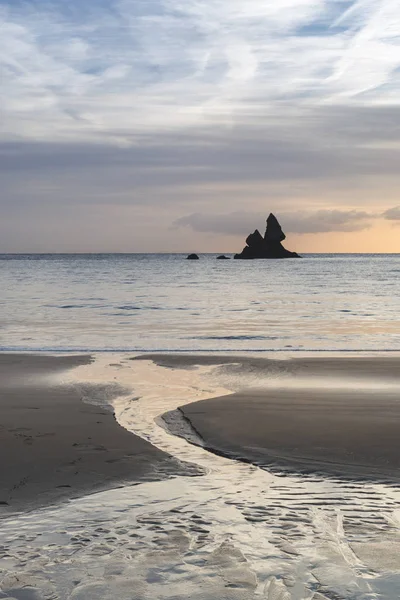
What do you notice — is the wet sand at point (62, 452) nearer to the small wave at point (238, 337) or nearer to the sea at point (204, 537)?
the sea at point (204, 537)

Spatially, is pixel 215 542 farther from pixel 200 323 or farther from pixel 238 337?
pixel 200 323

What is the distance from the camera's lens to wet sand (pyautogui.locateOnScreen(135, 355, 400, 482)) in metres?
6.69

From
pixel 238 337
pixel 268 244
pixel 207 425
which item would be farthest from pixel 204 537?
pixel 268 244

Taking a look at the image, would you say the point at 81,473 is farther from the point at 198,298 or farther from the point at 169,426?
the point at 198,298

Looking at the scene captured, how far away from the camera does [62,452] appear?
22.7ft

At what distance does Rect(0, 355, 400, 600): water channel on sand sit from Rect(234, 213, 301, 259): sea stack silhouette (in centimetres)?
15340

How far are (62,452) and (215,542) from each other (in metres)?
2.87

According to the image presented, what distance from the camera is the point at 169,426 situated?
26.7 feet

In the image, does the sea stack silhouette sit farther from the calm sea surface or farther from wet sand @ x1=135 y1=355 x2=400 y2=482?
wet sand @ x1=135 y1=355 x2=400 y2=482

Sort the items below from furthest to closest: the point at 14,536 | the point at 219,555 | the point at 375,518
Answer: the point at 375,518, the point at 14,536, the point at 219,555

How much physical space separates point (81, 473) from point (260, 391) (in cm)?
494

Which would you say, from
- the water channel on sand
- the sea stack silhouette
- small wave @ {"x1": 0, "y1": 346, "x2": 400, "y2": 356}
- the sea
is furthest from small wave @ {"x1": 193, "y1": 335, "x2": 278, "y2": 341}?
the sea stack silhouette

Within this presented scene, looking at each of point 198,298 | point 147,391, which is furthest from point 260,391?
point 198,298

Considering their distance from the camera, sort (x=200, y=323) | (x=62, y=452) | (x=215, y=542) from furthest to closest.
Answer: (x=200, y=323), (x=62, y=452), (x=215, y=542)
